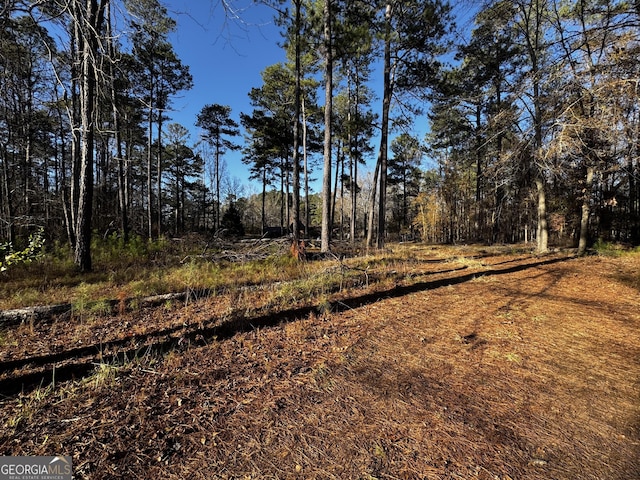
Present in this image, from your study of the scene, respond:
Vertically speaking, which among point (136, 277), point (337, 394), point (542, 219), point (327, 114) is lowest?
point (337, 394)

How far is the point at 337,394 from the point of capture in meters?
2.29

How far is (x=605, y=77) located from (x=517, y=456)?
4627mm

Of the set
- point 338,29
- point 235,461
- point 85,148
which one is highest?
point 338,29

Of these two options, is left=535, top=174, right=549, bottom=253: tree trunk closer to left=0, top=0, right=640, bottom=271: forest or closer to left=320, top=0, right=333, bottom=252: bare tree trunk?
left=0, top=0, right=640, bottom=271: forest

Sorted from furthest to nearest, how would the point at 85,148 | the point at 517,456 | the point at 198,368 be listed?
1. the point at 85,148
2. the point at 198,368
3. the point at 517,456

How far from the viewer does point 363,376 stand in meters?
2.55

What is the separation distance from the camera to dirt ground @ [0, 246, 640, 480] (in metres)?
1.66

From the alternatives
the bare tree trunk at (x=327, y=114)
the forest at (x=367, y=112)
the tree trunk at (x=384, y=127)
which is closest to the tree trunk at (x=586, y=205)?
the forest at (x=367, y=112)

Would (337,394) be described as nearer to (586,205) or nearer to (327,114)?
(327,114)

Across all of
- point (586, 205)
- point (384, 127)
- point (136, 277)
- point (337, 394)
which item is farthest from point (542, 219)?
point (136, 277)

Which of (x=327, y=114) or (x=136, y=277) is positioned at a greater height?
(x=327, y=114)

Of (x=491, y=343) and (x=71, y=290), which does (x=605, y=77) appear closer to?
(x=491, y=343)

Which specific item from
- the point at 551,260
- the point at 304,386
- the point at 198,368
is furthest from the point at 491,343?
the point at 551,260

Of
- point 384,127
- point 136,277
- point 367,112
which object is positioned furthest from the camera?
point 367,112
